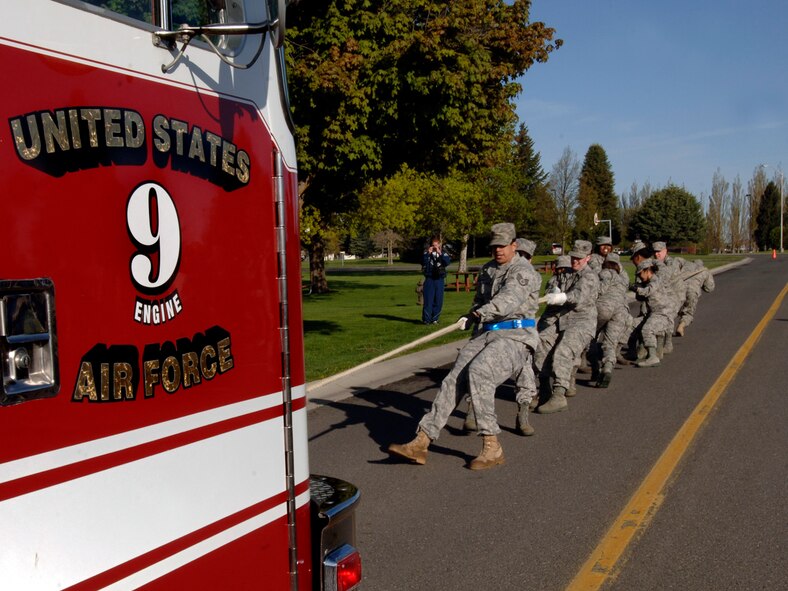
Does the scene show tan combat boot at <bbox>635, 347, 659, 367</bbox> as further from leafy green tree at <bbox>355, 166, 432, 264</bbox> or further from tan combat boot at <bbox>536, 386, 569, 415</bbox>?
leafy green tree at <bbox>355, 166, 432, 264</bbox>

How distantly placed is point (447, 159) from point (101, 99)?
36.2 feet

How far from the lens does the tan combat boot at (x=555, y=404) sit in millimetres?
8312

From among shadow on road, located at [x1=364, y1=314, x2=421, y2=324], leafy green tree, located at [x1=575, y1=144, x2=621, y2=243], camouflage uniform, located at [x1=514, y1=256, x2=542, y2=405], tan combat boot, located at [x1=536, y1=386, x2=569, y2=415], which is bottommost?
shadow on road, located at [x1=364, y1=314, x2=421, y2=324]

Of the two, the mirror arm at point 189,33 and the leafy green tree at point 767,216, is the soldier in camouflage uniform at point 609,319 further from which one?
the leafy green tree at point 767,216

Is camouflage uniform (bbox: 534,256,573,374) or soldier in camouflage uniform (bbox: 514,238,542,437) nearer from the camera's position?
soldier in camouflage uniform (bbox: 514,238,542,437)

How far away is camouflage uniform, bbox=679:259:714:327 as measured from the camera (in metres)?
13.8

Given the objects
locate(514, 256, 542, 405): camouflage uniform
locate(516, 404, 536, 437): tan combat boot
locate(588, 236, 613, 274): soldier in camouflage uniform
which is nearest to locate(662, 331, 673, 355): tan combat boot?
locate(588, 236, 613, 274): soldier in camouflage uniform

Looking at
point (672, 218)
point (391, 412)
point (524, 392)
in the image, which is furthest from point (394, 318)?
point (672, 218)

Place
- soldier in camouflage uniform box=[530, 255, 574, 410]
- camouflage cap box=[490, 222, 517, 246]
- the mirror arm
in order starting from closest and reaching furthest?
1. the mirror arm
2. camouflage cap box=[490, 222, 517, 246]
3. soldier in camouflage uniform box=[530, 255, 574, 410]

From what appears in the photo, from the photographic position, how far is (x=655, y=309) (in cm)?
1152

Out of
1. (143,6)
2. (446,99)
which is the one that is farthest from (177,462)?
(446,99)

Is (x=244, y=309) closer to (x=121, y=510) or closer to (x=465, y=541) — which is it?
(x=121, y=510)

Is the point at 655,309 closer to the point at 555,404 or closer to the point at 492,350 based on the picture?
the point at 555,404

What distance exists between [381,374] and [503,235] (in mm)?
4832
